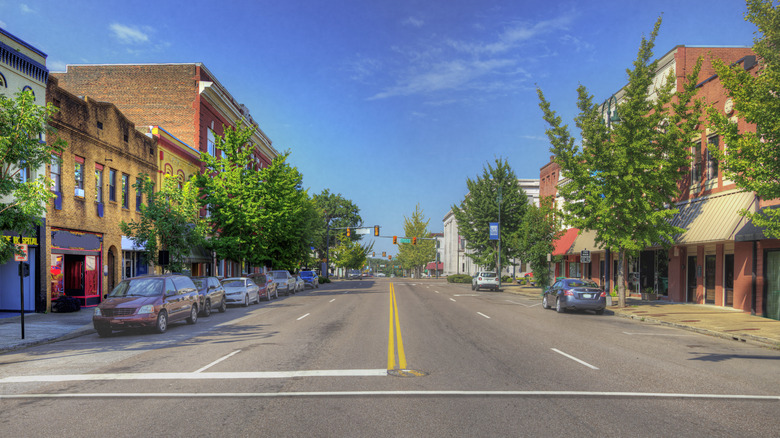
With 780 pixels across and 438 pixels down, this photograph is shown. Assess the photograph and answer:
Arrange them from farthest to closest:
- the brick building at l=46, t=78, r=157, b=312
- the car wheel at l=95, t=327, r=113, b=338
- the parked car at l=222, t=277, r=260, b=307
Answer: the parked car at l=222, t=277, r=260, b=307 < the brick building at l=46, t=78, r=157, b=312 < the car wheel at l=95, t=327, r=113, b=338

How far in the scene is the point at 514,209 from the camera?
5681cm

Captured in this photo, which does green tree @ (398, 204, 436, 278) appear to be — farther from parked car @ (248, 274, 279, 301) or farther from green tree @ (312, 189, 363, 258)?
parked car @ (248, 274, 279, 301)

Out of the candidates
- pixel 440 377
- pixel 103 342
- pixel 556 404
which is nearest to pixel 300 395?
pixel 440 377

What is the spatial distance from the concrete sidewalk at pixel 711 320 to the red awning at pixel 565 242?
13472mm

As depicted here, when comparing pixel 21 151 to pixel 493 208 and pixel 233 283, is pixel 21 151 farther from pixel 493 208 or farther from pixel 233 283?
pixel 493 208

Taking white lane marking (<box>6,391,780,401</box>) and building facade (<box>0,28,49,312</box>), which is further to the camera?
building facade (<box>0,28,49,312</box>)

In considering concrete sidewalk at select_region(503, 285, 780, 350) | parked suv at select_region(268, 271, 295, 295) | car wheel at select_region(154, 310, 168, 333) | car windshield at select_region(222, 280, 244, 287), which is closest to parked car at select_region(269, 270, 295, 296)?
parked suv at select_region(268, 271, 295, 295)

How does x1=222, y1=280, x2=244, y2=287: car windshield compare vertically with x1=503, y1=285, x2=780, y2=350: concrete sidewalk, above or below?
above

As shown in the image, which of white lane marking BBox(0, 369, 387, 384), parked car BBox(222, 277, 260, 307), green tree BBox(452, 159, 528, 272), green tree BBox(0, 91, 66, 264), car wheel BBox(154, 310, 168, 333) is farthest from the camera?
green tree BBox(452, 159, 528, 272)

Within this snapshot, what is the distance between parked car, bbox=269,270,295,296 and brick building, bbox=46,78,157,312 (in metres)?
10.7

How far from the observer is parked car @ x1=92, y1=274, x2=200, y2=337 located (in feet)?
49.5

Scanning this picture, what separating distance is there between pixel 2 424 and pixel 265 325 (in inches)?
442

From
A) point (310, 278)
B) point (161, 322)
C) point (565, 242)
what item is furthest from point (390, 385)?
point (310, 278)

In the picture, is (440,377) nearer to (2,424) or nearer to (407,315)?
(2,424)
